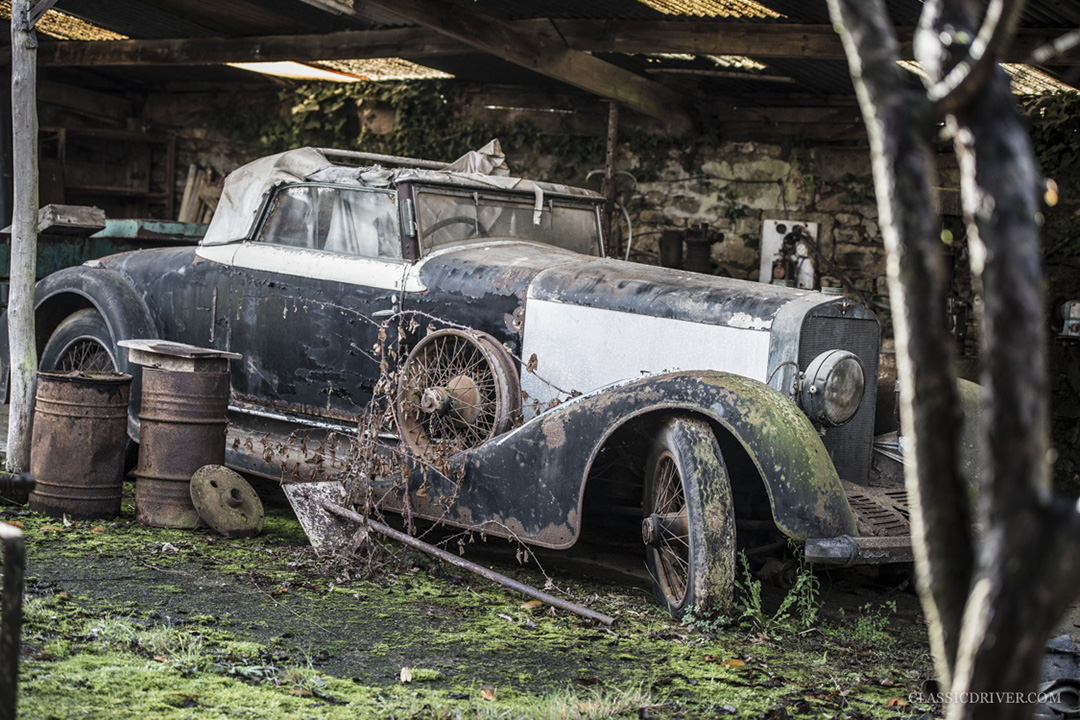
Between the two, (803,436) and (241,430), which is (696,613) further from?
(241,430)

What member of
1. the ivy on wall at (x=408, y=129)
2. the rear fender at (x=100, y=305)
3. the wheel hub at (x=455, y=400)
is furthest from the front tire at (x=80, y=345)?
the ivy on wall at (x=408, y=129)

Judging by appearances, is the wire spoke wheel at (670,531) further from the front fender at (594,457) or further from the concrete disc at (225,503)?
the concrete disc at (225,503)

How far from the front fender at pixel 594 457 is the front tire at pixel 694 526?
120 mm

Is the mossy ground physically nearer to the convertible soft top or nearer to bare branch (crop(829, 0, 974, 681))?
bare branch (crop(829, 0, 974, 681))

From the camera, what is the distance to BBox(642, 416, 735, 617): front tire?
13.3 feet

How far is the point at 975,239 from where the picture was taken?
1564 millimetres

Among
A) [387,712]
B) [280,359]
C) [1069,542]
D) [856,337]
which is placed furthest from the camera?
[280,359]

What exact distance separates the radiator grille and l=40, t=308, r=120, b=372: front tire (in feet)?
13.1

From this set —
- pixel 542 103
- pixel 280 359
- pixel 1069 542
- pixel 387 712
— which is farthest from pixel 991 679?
pixel 542 103

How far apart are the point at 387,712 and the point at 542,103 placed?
781 cm

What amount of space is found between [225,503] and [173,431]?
44 centimetres

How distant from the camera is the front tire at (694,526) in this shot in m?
4.04

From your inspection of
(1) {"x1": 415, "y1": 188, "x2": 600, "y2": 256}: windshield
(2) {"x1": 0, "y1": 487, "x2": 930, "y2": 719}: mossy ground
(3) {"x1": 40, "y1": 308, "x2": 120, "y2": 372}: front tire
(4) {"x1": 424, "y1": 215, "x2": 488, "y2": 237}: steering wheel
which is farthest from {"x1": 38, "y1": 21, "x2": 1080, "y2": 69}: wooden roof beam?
(3) {"x1": 40, "y1": 308, "x2": 120, "y2": 372}: front tire

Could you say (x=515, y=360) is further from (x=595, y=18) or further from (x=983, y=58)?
(x=983, y=58)
